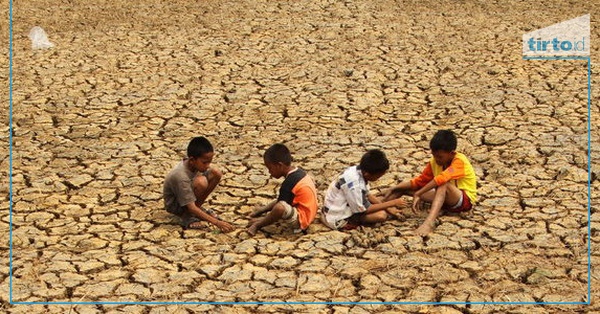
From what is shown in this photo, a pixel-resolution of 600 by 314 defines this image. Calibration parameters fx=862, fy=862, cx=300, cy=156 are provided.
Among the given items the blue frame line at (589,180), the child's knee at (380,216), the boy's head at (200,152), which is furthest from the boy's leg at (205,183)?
the blue frame line at (589,180)

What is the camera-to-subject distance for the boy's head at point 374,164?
5242 millimetres

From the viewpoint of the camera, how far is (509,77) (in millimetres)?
8586

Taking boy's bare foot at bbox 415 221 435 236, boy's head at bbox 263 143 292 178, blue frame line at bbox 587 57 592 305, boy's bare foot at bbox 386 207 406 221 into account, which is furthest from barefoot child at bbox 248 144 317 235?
blue frame line at bbox 587 57 592 305

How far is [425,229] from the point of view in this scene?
5336 mm

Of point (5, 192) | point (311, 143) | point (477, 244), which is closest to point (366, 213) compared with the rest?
point (477, 244)

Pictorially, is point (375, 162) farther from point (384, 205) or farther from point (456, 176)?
point (456, 176)

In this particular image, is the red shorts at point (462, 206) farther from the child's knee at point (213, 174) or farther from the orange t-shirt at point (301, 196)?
the child's knee at point (213, 174)

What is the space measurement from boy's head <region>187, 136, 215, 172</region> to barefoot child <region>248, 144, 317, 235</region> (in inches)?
14.0

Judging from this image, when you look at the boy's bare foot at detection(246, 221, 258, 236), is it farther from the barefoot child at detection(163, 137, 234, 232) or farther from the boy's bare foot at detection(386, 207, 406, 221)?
the boy's bare foot at detection(386, 207, 406, 221)

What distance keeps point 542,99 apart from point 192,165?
3.89 metres

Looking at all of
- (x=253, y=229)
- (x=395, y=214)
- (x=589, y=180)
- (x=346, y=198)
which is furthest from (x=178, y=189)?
(x=589, y=180)

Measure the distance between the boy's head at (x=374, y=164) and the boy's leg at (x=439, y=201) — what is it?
0.41m

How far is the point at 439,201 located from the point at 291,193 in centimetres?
93

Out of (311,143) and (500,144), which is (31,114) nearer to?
(311,143)
